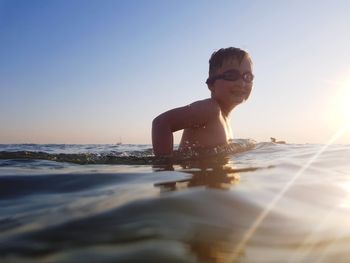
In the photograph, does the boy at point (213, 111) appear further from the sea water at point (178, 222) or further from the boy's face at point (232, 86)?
the sea water at point (178, 222)

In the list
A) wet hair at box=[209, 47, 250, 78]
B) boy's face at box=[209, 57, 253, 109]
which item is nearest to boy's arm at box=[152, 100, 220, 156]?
boy's face at box=[209, 57, 253, 109]

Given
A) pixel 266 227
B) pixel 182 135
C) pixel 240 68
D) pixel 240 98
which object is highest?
pixel 240 68

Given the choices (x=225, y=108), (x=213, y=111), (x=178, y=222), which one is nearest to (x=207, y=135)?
(x=213, y=111)

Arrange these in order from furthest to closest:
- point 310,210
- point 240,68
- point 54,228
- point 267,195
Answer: point 240,68, point 267,195, point 310,210, point 54,228

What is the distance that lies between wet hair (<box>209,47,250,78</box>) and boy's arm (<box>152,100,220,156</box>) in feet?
5.08

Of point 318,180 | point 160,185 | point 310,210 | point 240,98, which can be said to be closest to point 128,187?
point 160,185

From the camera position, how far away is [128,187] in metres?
2.07

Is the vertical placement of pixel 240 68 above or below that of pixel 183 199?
above

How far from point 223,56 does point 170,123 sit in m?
2.20

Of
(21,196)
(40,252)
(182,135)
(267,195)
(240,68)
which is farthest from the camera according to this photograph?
(240,68)

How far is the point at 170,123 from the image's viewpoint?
439 cm

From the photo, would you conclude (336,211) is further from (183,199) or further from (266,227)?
(183,199)

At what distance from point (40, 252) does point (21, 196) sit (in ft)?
3.78

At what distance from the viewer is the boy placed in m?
4.36
